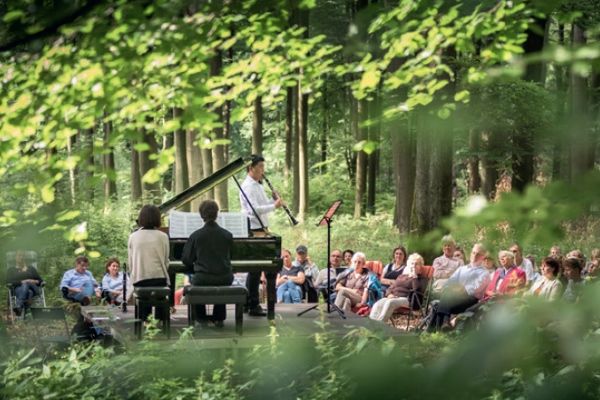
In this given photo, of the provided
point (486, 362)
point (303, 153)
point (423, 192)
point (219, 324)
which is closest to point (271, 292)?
point (219, 324)

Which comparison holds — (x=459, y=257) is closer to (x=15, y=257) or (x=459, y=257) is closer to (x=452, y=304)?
(x=452, y=304)

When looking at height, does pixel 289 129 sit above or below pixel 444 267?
above

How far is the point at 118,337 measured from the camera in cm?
955

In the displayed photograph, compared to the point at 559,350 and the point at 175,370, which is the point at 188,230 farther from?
the point at 559,350

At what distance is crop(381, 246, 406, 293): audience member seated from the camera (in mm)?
12797

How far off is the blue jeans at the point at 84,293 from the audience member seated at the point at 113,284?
0.20m

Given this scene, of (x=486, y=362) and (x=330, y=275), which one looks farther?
(x=330, y=275)

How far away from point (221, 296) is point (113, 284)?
4639mm

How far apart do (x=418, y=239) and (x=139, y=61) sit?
349cm

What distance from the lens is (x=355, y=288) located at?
42.3 ft

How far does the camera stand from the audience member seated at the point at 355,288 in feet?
41.9

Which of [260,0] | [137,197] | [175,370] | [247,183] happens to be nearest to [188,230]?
[247,183]

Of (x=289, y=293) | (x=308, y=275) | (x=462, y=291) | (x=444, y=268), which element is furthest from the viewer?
(x=308, y=275)

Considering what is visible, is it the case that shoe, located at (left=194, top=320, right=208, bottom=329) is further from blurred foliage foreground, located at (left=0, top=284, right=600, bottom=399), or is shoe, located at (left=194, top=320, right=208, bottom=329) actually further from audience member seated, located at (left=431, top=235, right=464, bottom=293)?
blurred foliage foreground, located at (left=0, top=284, right=600, bottom=399)
